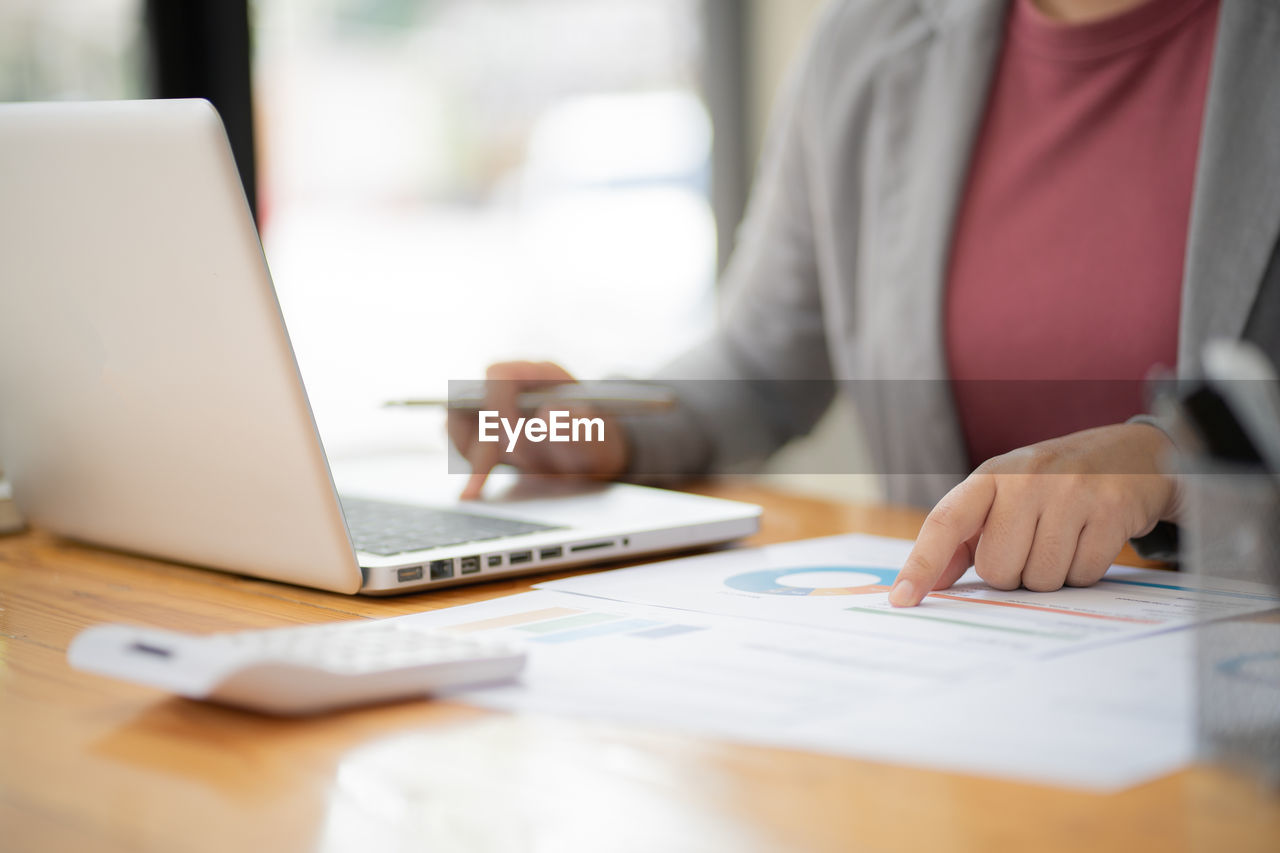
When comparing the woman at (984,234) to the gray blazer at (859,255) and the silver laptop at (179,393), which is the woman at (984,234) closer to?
the gray blazer at (859,255)

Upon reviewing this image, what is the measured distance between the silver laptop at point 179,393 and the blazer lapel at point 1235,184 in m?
0.42

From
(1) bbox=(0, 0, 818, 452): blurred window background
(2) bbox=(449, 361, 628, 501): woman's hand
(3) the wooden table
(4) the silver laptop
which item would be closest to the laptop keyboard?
(4) the silver laptop

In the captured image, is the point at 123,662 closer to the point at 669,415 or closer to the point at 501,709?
the point at 501,709

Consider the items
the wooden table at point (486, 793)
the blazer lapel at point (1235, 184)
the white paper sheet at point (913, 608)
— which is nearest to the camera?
the wooden table at point (486, 793)

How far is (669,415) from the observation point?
1.13 metres

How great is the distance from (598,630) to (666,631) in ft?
0.11

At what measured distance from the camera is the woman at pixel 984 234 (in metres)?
0.96

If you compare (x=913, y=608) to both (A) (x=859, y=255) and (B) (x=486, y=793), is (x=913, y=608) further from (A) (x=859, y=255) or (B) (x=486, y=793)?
(A) (x=859, y=255)

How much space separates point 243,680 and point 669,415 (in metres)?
0.72

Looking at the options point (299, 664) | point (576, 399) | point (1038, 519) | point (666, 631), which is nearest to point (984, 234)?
point (576, 399)

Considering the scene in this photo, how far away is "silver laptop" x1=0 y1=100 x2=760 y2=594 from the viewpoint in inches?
23.2

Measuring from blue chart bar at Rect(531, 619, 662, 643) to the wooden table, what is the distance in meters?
0.10

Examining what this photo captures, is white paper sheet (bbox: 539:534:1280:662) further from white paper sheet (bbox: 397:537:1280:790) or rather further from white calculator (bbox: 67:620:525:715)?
white calculator (bbox: 67:620:525:715)

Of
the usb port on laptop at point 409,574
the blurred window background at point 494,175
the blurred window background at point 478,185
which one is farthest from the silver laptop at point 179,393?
the blurred window background at point 478,185
